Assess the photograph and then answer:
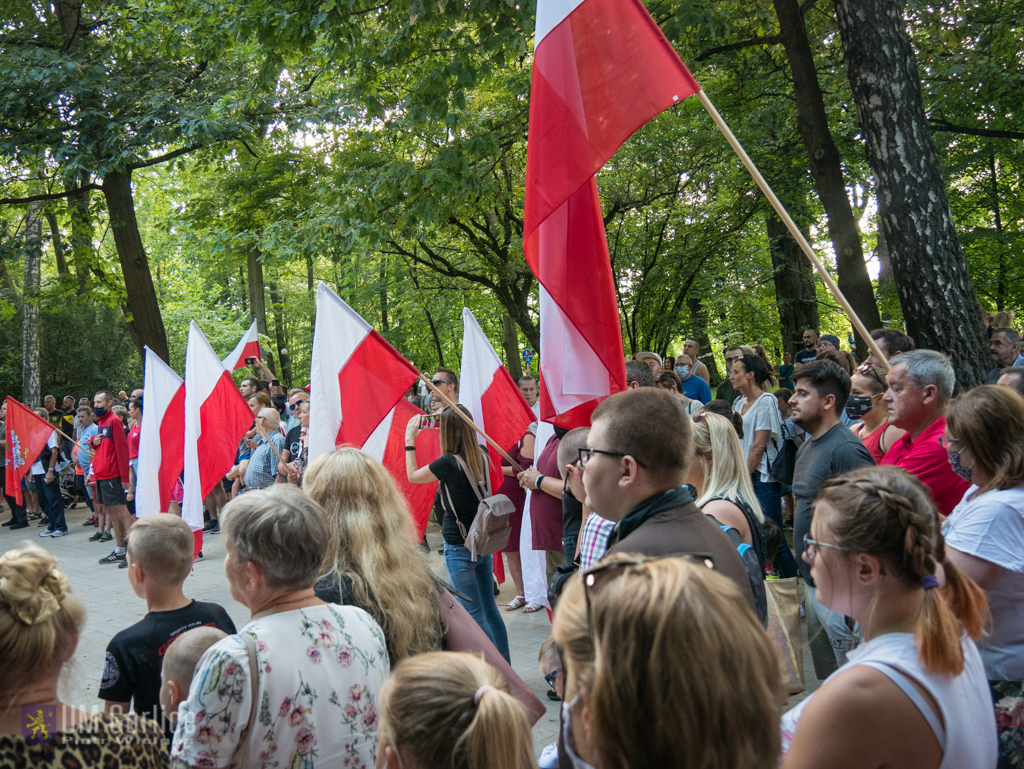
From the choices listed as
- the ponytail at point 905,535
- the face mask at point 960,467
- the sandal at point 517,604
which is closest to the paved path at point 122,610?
the sandal at point 517,604

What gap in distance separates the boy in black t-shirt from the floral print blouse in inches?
27.5

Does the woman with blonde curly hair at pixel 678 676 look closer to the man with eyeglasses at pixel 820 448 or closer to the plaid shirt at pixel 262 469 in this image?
the man with eyeglasses at pixel 820 448

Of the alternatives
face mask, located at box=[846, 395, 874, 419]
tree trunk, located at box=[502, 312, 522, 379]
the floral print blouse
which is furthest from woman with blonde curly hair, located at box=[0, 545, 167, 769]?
tree trunk, located at box=[502, 312, 522, 379]

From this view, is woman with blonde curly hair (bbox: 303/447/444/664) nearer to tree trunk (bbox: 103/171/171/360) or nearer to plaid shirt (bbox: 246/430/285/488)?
plaid shirt (bbox: 246/430/285/488)

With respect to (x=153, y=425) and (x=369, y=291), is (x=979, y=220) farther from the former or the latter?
(x=153, y=425)

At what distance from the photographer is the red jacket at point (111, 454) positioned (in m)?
11.2

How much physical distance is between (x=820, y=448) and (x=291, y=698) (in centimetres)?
315

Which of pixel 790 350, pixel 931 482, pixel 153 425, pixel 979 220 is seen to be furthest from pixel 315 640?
pixel 979 220

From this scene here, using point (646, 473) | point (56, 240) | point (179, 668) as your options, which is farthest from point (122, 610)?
point (56, 240)

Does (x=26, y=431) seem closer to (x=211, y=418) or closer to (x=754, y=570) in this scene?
(x=211, y=418)

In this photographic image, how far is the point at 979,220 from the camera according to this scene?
18.9 m

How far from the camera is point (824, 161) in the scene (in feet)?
28.7

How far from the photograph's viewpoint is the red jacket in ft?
36.7

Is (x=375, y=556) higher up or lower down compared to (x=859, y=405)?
lower down
